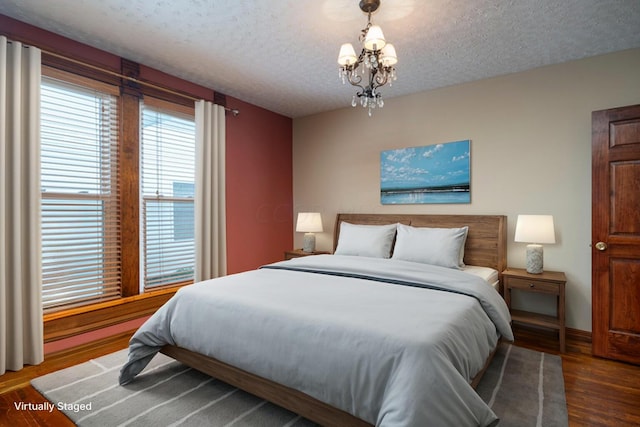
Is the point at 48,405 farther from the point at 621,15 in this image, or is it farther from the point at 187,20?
the point at 621,15

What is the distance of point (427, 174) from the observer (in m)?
3.72

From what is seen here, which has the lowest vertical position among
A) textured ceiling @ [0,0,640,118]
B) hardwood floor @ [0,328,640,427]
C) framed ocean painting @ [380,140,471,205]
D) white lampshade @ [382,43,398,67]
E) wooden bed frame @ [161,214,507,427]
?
hardwood floor @ [0,328,640,427]

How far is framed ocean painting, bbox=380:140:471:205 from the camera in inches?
139

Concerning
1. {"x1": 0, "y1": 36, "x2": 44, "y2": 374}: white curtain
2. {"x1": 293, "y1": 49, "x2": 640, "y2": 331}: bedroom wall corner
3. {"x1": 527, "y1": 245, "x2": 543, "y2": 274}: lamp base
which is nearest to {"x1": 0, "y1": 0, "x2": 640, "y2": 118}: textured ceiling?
{"x1": 293, "y1": 49, "x2": 640, "y2": 331}: bedroom wall corner

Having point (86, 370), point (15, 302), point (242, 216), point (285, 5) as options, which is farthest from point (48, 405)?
point (285, 5)

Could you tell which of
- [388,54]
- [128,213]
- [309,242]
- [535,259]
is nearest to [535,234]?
[535,259]

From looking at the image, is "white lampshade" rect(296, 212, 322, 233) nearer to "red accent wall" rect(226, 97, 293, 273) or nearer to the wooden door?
"red accent wall" rect(226, 97, 293, 273)

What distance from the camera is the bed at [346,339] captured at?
139cm

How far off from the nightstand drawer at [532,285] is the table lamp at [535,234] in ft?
0.47

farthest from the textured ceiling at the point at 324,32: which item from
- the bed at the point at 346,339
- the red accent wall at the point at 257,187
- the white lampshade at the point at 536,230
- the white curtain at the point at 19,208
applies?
the bed at the point at 346,339

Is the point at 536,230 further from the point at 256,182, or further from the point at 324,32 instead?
the point at 256,182

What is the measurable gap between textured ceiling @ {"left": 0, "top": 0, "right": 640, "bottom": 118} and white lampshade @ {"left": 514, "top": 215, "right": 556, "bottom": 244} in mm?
1409

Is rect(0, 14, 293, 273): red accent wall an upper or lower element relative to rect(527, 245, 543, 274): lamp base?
upper

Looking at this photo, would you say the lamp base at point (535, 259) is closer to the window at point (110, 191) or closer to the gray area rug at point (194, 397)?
the gray area rug at point (194, 397)
